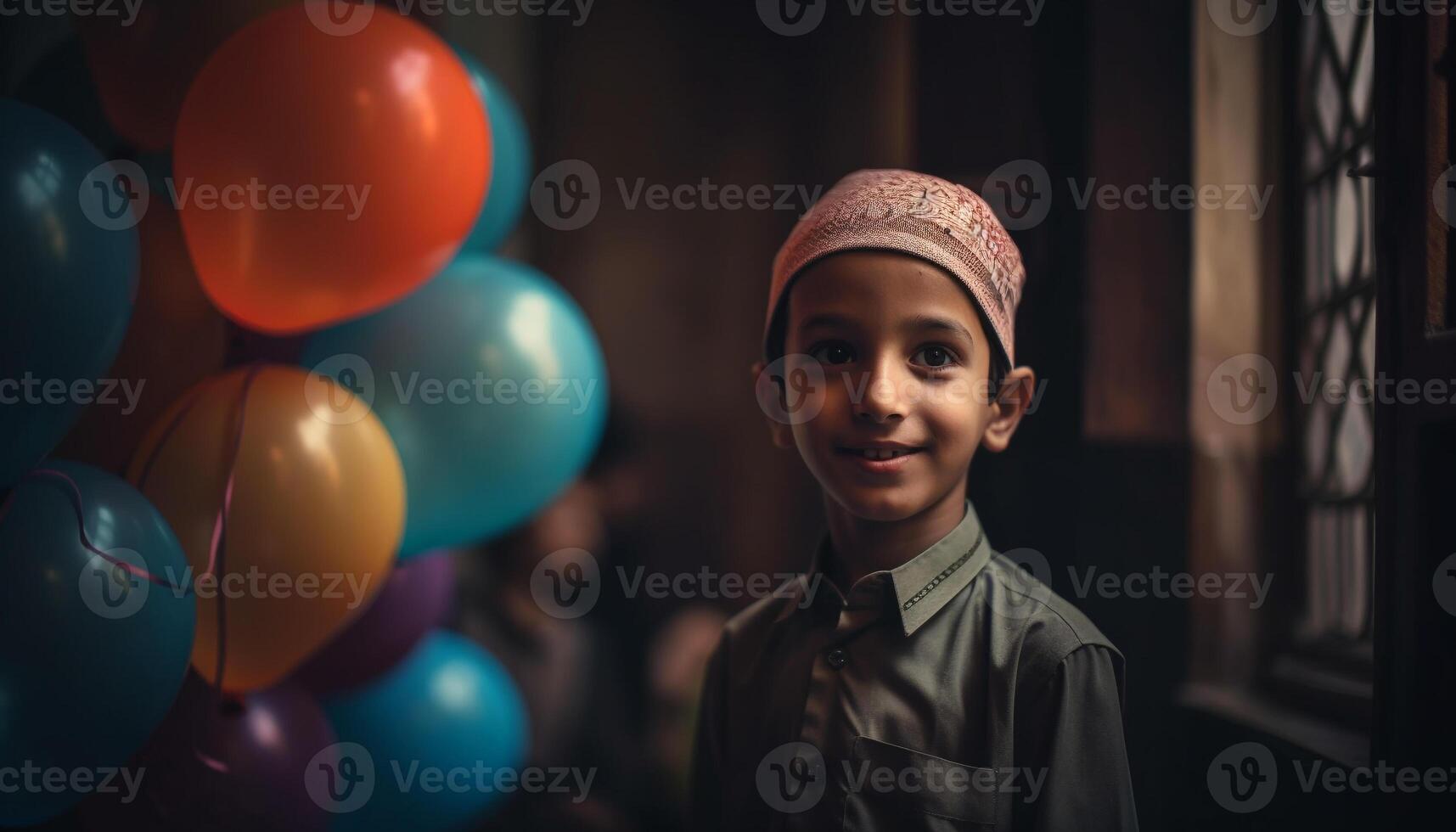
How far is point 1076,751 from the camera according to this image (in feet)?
2.24

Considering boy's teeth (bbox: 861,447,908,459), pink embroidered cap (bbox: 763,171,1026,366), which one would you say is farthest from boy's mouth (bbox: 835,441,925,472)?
pink embroidered cap (bbox: 763,171,1026,366)

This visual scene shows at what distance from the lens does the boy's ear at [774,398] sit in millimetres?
798

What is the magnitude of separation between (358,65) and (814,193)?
55cm

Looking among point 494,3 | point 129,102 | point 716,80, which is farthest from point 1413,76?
point 494,3

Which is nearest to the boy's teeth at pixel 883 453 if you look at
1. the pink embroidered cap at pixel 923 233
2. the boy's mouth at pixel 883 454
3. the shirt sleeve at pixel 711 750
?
the boy's mouth at pixel 883 454

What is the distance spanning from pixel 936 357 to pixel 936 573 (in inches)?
6.7

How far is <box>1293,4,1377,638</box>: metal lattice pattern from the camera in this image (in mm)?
930

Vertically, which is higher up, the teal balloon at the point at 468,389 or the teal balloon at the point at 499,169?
the teal balloon at the point at 499,169

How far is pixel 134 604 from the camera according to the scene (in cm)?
80

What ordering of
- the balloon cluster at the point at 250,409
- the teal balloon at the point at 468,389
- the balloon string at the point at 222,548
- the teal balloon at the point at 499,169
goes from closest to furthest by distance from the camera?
the balloon cluster at the point at 250,409, the balloon string at the point at 222,548, the teal balloon at the point at 468,389, the teal balloon at the point at 499,169

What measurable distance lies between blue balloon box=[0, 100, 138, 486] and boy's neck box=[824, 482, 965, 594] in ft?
2.13

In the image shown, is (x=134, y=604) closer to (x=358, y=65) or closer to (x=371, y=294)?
(x=371, y=294)

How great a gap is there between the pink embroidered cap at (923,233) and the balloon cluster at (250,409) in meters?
0.42

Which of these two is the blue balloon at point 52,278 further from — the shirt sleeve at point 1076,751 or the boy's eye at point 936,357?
the shirt sleeve at point 1076,751
